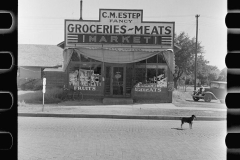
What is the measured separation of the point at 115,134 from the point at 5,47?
8.51 m

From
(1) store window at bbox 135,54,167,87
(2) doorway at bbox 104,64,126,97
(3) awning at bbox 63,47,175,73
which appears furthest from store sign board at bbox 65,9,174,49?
(2) doorway at bbox 104,64,126,97

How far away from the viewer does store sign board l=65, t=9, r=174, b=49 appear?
20.2m

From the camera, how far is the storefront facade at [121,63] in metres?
20.2

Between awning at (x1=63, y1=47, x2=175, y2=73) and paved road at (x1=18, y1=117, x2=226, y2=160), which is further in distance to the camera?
awning at (x1=63, y1=47, x2=175, y2=73)

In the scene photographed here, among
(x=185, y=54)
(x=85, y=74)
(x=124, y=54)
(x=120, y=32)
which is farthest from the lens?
(x=185, y=54)

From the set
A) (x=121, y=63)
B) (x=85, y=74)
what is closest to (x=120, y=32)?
→ (x=121, y=63)

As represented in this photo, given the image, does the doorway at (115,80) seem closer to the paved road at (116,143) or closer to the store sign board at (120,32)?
the store sign board at (120,32)

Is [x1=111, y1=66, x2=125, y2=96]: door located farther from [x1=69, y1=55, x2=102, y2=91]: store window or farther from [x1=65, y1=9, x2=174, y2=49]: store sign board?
[x1=65, y1=9, x2=174, y2=49]: store sign board

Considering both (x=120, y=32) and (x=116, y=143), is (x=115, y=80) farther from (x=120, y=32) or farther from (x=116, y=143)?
(x=116, y=143)

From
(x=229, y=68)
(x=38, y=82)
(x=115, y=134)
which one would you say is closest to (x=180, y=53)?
(x=38, y=82)

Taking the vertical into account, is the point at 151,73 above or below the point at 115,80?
above

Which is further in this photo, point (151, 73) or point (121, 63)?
point (151, 73)

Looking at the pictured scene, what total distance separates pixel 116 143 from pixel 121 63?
12.7 metres

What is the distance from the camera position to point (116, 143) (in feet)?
25.3
